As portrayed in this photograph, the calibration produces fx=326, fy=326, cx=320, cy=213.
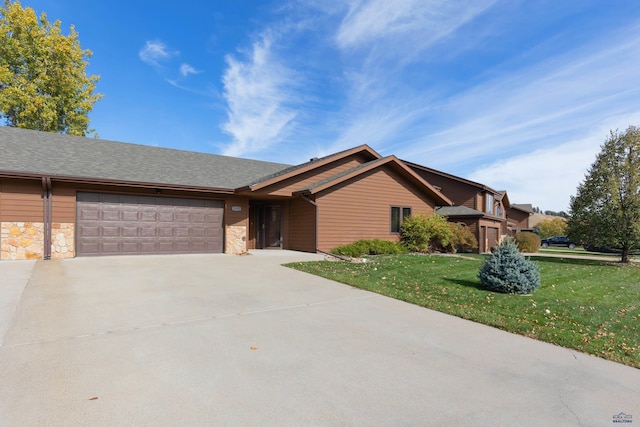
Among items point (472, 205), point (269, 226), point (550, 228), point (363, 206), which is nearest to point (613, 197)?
point (472, 205)

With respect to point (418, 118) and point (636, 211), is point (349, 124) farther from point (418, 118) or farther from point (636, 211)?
point (636, 211)

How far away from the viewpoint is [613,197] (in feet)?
47.8

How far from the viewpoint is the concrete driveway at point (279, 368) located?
2.54 meters

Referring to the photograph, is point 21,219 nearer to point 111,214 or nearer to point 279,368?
point 111,214

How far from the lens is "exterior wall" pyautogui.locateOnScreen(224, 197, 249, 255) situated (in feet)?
47.6

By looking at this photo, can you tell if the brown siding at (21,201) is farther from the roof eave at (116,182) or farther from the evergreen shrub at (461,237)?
the evergreen shrub at (461,237)

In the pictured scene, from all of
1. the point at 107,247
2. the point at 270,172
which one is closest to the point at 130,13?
the point at 270,172

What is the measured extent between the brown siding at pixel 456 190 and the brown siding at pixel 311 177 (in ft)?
34.7

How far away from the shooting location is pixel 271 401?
2693 millimetres

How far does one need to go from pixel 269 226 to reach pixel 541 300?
1268cm

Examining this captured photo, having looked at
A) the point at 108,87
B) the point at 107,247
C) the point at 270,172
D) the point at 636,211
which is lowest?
the point at 107,247

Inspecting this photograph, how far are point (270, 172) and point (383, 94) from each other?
7.29 metres

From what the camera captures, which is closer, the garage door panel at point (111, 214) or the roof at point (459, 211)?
the garage door panel at point (111, 214)

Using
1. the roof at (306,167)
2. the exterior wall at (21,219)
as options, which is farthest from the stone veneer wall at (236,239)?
the exterior wall at (21,219)
